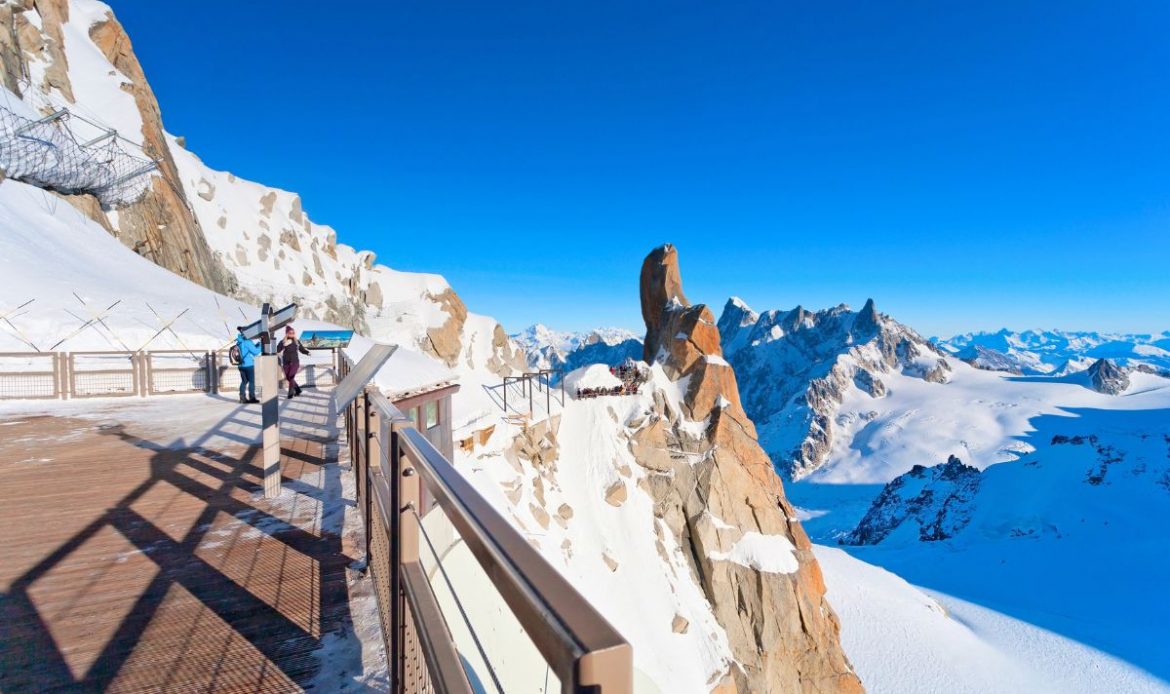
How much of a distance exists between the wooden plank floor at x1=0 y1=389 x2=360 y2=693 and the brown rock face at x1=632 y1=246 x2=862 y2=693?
71.1 ft

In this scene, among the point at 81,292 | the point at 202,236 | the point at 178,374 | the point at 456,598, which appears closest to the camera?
the point at 456,598

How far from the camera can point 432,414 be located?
1513cm

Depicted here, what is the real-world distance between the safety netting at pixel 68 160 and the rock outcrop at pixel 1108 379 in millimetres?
246548

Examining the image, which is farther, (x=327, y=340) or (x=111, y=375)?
(x=327, y=340)

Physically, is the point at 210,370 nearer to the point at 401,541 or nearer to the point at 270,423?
the point at 270,423

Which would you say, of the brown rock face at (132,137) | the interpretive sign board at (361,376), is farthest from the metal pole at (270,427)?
the brown rock face at (132,137)

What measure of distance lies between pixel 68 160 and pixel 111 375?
27.9m

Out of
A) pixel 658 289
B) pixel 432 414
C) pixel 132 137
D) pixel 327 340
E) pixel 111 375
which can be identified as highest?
pixel 132 137

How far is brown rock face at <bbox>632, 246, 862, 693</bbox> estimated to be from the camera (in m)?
24.2

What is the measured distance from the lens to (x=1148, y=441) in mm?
102938

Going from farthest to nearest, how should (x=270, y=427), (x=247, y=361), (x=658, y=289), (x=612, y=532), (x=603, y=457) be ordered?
(x=658, y=289) < (x=603, y=457) < (x=612, y=532) < (x=247, y=361) < (x=270, y=427)

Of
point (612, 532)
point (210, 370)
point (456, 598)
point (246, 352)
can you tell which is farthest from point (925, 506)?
point (456, 598)

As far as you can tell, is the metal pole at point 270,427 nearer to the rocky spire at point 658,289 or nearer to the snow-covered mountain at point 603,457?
the snow-covered mountain at point 603,457

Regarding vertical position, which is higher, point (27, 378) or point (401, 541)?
point (27, 378)
